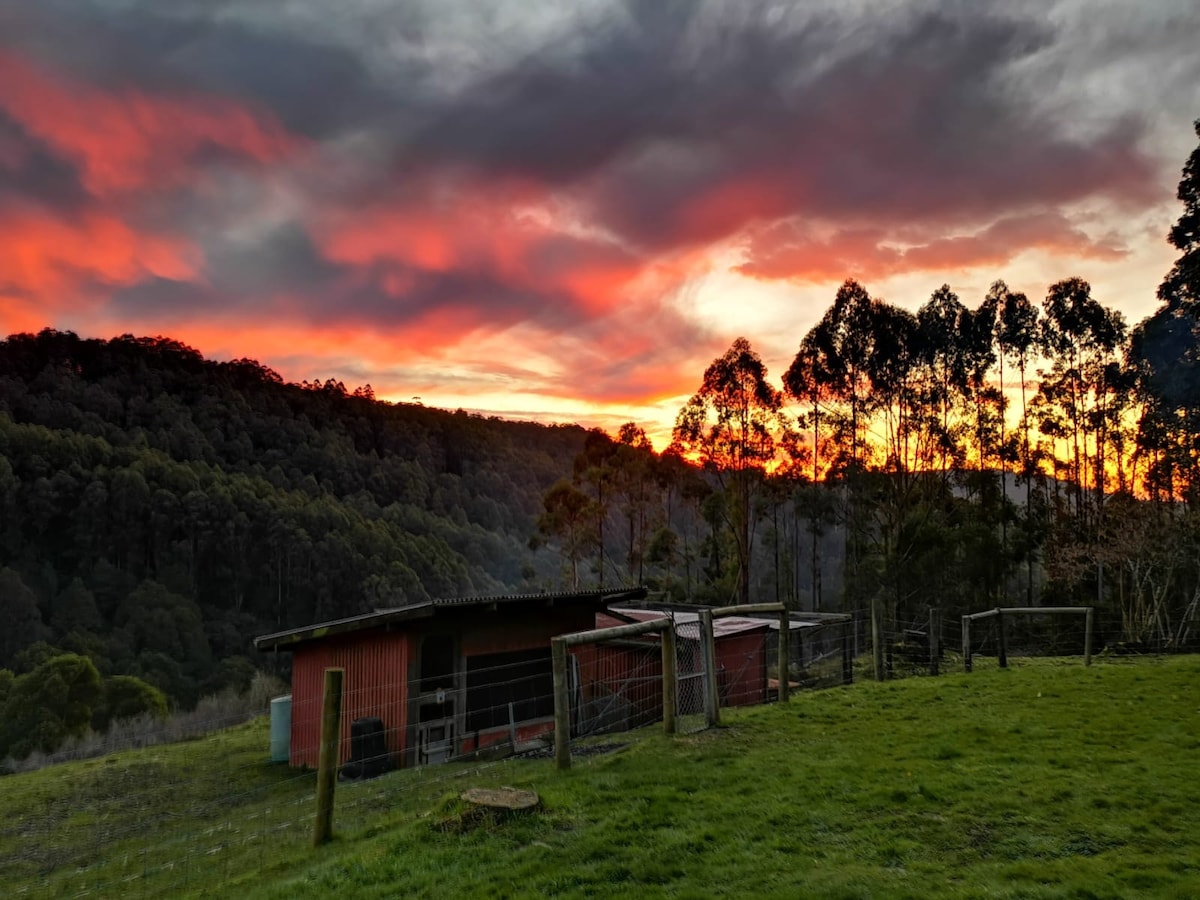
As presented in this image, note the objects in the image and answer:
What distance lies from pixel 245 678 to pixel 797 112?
2451 inches

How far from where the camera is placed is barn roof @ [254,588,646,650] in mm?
13648

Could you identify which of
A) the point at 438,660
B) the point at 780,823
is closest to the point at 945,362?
the point at 438,660

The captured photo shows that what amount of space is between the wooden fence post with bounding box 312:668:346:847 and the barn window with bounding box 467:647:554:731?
7813mm

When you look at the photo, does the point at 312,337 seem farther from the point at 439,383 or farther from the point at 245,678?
the point at 245,678

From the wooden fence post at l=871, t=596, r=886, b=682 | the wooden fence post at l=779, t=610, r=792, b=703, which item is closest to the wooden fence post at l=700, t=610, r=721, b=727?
the wooden fence post at l=779, t=610, r=792, b=703

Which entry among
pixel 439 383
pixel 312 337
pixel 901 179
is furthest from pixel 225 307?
pixel 901 179

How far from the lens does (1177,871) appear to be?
15.9 ft

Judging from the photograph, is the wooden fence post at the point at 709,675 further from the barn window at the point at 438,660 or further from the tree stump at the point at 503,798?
the barn window at the point at 438,660

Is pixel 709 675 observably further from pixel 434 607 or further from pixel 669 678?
pixel 434 607

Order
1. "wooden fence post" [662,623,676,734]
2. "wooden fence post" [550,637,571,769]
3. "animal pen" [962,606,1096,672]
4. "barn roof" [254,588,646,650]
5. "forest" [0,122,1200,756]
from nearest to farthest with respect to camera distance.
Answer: "wooden fence post" [550,637,571,769], "wooden fence post" [662,623,676,734], "barn roof" [254,588,646,650], "animal pen" [962,606,1096,672], "forest" [0,122,1200,756]

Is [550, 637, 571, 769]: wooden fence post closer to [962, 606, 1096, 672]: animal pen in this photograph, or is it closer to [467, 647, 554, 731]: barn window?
[467, 647, 554, 731]: barn window

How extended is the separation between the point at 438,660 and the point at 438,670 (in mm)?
209

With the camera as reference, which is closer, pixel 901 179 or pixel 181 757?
pixel 181 757

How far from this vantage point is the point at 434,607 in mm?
13484
